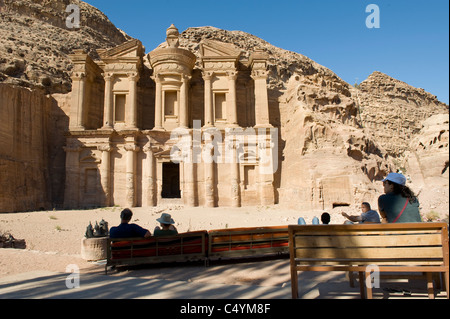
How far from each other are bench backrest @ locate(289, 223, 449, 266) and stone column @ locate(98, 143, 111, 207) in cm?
2243

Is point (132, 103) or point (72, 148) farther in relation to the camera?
point (132, 103)

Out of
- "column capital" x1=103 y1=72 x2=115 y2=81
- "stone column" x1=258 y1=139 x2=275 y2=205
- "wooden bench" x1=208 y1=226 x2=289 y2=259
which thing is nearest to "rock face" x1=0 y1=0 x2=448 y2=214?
"stone column" x1=258 y1=139 x2=275 y2=205

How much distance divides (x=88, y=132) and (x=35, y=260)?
1784 cm

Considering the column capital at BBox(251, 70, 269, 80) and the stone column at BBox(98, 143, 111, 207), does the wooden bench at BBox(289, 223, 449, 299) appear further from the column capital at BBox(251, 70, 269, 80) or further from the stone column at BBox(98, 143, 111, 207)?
the column capital at BBox(251, 70, 269, 80)

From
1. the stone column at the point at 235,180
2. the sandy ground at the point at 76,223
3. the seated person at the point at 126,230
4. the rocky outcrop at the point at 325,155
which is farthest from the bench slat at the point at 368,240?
the stone column at the point at 235,180

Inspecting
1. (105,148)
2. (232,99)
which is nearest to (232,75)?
(232,99)

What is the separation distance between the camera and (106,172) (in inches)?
979

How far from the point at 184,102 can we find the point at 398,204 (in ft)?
77.3

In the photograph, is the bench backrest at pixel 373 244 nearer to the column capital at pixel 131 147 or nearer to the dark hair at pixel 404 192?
the dark hair at pixel 404 192

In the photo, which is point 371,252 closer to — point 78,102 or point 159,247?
point 159,247

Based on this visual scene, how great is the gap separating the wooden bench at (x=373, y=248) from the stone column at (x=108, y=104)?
24511mm

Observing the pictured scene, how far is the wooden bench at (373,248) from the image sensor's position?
3.94 metres

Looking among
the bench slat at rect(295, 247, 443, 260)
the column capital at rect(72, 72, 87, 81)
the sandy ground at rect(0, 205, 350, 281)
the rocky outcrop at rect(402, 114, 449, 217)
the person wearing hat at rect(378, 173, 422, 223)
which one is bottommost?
the sandy ground at rect(0, 205, 350, 281)

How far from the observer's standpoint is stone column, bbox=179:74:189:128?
86.8ft
